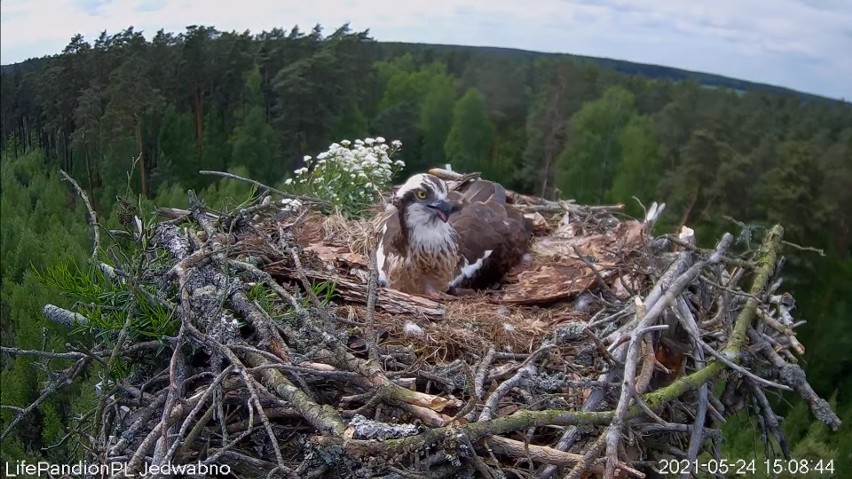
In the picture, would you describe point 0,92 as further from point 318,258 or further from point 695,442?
point 695,442

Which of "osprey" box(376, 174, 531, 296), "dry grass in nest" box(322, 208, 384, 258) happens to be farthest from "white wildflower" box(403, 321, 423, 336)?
"dry grass in nest" box(322, 208, 384, 258)

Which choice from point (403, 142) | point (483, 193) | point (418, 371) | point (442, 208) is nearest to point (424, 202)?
point (442, 208)

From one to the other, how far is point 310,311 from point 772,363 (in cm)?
215

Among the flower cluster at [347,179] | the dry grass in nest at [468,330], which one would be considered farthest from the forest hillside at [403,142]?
the dry grass in nest at [468,330]

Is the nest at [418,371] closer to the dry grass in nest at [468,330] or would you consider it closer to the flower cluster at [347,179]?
the dry grass in nest at [468,330]

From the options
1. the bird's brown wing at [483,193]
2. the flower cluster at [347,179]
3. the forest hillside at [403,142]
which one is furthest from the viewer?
the flower cluster at [347,179]

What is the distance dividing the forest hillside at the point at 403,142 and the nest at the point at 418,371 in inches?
14.3

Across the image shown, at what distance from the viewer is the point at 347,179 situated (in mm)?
5570

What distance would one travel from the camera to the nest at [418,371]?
2.32 m

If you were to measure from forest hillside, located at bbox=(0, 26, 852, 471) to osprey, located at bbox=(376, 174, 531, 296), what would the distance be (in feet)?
4.08

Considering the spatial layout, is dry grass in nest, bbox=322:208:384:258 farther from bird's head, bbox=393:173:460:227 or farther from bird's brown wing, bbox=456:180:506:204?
bird's brown wing, bbox=456:180:506:204

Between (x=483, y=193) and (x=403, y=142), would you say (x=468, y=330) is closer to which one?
(x=483, y=193)

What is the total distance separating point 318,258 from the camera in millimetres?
4062

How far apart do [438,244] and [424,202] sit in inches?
11.5
